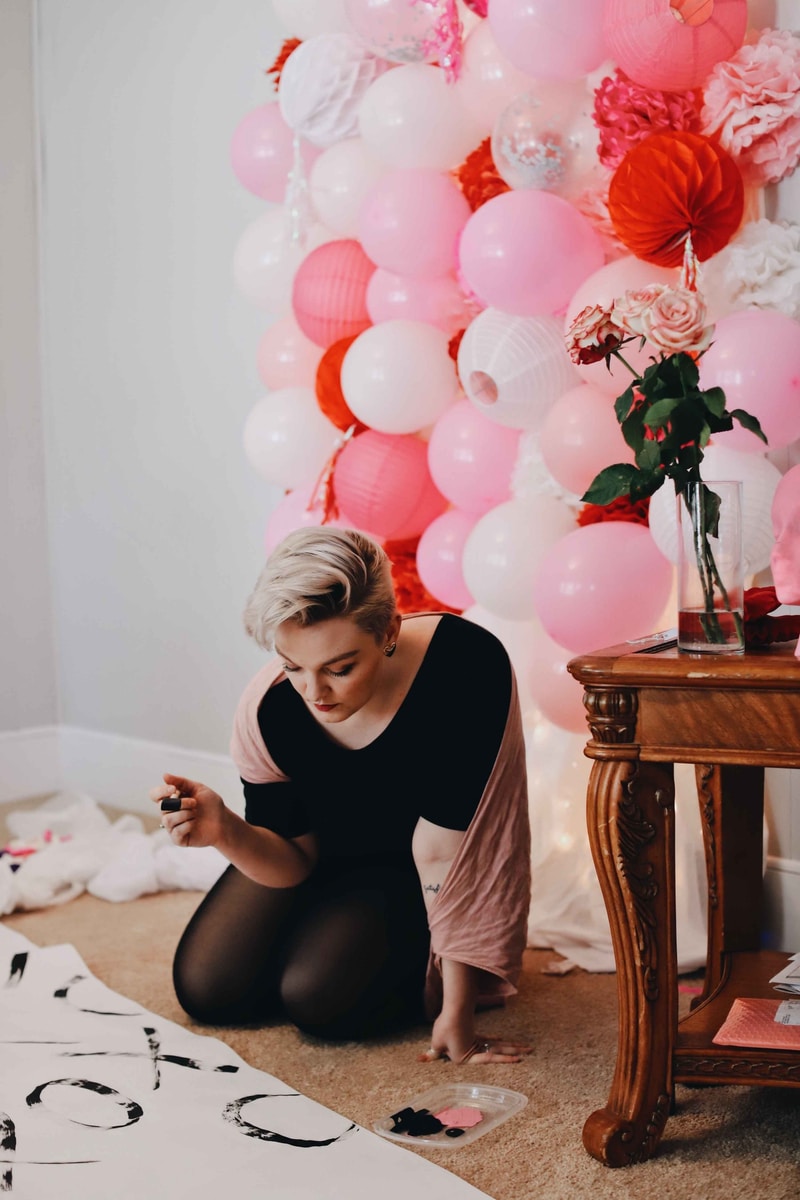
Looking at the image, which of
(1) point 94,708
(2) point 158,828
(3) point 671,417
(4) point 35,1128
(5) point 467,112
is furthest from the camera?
(1) point 94,708

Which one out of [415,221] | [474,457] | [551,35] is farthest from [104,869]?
[551,35]

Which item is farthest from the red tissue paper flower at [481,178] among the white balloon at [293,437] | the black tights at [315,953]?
the black tights at [315,953]

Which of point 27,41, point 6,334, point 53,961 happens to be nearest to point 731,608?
point 53,961

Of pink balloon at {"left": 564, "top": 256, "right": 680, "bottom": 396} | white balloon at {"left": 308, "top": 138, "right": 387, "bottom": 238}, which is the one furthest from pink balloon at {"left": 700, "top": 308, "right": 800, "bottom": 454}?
white balloon at {"left": 308, "top": 138, "right": 387, "bottom": 238}

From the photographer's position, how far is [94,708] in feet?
11.4

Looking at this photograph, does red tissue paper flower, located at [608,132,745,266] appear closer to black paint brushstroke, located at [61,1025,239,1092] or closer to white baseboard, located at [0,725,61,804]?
black paint brushstroke, located at [61,1025,239,1092]

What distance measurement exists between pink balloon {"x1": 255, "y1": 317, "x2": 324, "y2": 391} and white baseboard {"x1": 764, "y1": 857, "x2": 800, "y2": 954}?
1.24 metres

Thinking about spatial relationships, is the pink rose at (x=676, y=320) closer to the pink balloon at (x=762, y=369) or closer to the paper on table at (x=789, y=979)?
the pink balloon at (x=762, y=369)

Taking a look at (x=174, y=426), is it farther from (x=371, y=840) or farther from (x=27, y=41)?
(x=371, y=840)

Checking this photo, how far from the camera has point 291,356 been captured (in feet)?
7.80

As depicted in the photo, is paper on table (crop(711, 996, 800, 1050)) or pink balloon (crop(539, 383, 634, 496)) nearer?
paper on table (crop(711, 996, 800, 1050))

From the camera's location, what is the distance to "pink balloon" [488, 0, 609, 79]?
1.73m

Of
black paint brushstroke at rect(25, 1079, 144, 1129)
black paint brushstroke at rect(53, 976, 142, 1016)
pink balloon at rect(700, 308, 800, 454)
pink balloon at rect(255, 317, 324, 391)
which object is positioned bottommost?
black paint brushstroke at rect(53, 976, 142, 1016)

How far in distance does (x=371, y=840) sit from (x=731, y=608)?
28.4 inches
